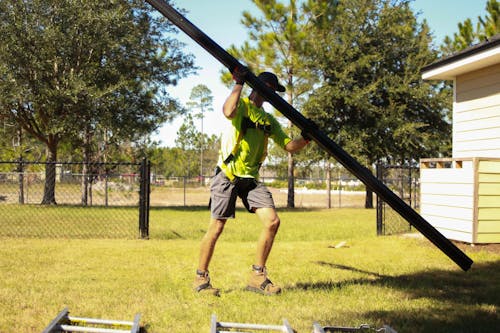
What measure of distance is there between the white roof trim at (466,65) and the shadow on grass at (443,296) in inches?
150

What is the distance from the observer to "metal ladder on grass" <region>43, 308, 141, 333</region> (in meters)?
→ 2.98

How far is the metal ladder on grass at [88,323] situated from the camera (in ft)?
9.77

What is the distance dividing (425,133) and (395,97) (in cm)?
244

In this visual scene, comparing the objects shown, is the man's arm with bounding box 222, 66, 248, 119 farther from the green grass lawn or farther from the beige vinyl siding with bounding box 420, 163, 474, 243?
the beige vinyl siding with bounding box 420, 163, 474, 243

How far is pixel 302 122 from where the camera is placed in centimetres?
369

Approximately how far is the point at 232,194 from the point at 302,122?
3.85ft

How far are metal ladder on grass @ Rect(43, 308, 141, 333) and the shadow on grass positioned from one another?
1.84 meters

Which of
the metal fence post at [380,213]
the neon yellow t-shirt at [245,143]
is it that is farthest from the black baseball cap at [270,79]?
the metal fence post at [380,213]

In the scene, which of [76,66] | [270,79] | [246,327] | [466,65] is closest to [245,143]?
[270,79]

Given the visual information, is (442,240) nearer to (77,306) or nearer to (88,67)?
Result: (77,306)

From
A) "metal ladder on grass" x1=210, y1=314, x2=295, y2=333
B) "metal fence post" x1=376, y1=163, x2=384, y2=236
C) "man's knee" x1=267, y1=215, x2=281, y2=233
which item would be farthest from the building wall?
"metal ladder on grass" x1=210, y1=314, x2=295, y2=333

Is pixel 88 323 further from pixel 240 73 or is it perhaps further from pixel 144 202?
pixel 144 202

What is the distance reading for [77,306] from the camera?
3.88m

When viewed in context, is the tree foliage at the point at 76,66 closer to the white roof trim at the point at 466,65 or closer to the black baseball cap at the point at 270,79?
the white roof trim at the point at 466,65
